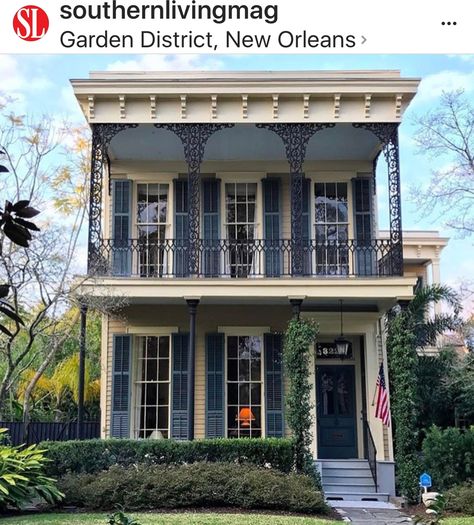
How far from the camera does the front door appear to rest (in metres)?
14.8

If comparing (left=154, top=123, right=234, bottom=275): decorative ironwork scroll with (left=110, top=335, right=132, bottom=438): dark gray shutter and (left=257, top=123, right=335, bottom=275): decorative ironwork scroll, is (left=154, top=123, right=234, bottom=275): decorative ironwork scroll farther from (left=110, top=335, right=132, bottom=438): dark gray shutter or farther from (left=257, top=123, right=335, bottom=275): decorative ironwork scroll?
(left=110, top=335, right=132, bottom=438): dark gray shutter

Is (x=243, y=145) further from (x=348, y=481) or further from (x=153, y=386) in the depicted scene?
(x=348, y=481)

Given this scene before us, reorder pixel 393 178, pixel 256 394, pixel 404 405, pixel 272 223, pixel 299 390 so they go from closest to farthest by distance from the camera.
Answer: pixel 299 390 → pixel 404 405 → pixel 393 178 → pixel 256 394 → pixel 272 223

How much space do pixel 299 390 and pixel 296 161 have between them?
4.20 meters

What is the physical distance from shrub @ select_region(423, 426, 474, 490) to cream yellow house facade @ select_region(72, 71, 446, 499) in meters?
1.38

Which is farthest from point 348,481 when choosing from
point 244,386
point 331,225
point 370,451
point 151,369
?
point 331,225

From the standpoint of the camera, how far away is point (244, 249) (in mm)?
14938

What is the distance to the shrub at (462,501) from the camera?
35.7ft

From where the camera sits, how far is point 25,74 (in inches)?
826

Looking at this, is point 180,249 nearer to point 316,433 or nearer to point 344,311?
point 344,311

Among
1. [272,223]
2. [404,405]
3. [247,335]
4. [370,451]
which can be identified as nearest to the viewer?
[404,405]
